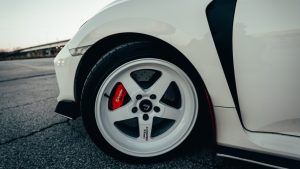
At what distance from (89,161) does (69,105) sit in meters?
0.42

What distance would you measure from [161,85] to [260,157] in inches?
25.5

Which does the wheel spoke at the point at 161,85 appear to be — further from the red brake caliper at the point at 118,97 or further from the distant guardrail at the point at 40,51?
the distant guardrail at the point at 40,51

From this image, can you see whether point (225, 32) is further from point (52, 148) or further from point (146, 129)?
point (52, 148)

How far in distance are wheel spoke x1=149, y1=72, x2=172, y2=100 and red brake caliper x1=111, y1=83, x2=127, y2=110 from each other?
0.61 ft

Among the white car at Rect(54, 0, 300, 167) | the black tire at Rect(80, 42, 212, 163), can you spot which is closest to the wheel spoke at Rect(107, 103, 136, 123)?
the white car at Rect(54, 0, 300, 167)

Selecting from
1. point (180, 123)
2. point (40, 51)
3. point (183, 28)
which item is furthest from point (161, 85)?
point (40, 51)

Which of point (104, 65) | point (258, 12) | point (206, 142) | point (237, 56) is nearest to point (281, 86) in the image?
point (237, 56)

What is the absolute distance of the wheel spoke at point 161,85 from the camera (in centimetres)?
135

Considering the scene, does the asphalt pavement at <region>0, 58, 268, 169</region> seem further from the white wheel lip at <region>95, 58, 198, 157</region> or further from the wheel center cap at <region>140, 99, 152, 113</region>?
the wheel center cap at <region>140, 99, 152, 113</region>

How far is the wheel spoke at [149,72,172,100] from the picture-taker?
1.35 metres

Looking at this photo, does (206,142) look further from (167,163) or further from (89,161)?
(89,161)

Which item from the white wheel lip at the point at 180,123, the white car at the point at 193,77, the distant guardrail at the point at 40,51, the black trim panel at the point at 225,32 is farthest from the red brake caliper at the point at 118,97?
the distant guardrail at the point at 40,51

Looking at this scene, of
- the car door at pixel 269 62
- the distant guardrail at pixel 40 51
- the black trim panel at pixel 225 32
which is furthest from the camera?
the distant guardrail at pixel 40 51

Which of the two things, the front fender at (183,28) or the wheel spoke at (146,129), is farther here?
the wheel spoke at (146,129)
